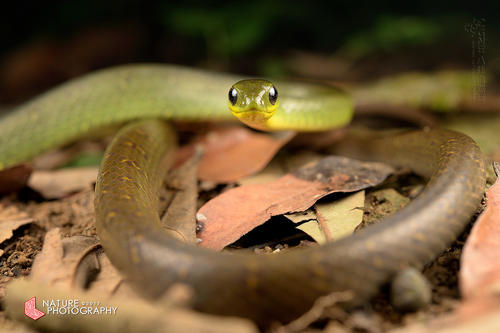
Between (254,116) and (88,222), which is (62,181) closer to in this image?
(88,222)

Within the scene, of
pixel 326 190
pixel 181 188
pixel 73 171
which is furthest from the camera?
pixel 73 171

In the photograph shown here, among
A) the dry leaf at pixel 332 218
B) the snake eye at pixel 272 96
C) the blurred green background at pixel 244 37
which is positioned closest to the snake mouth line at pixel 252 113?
the snake eye at pixel 272 96

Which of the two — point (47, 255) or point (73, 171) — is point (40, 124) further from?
point (47, 255)

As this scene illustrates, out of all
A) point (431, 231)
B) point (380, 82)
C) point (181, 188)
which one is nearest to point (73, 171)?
point (181, 188)

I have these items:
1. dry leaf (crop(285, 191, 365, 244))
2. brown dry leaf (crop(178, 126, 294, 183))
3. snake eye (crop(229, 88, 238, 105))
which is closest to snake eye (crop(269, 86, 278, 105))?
snake eye (crop(229, 88, 238, 105))

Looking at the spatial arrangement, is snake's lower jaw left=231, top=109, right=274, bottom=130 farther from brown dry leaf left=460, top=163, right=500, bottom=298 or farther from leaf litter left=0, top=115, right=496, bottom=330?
brown dry leaf left=460, top=163, right=500, bottom=298

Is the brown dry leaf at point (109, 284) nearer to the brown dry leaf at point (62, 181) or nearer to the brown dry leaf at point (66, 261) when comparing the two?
the brown dry leaf at point (66, 261)
